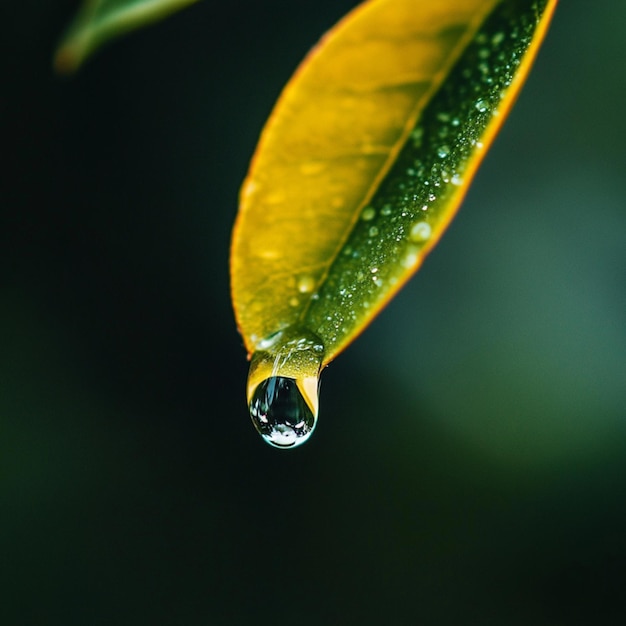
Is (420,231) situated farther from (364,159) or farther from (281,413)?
(281,413)

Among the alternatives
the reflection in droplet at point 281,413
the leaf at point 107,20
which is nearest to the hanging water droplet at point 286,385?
the reflection in droplet at point 281,413

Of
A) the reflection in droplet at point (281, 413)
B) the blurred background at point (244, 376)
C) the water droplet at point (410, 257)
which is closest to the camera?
the water droplet at point (410, 257)

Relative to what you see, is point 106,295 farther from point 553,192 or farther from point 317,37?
point 553,192

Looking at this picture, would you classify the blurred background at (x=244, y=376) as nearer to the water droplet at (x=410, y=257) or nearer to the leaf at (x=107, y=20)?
the leaf at (x=107, y=20)

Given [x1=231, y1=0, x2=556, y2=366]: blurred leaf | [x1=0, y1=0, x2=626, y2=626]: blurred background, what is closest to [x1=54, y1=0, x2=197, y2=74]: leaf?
[x1=231, y1=0, x2=556, y2=366]: blurred leaf

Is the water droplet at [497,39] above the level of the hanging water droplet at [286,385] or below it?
above

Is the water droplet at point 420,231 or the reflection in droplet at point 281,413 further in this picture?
the reflection in droplet at point 281,413
